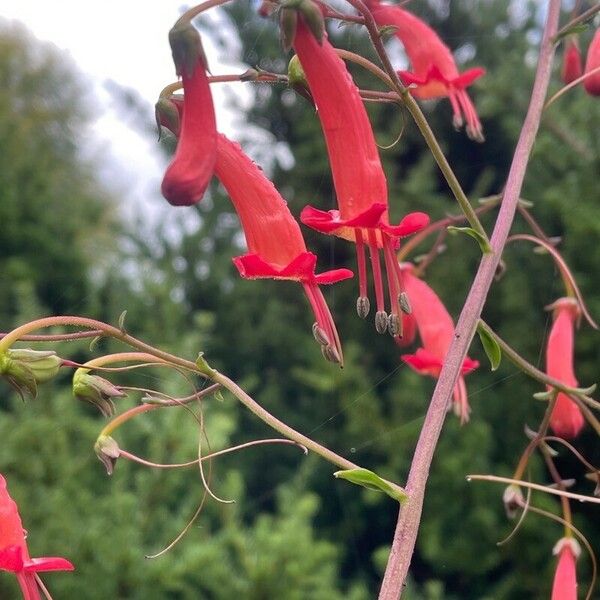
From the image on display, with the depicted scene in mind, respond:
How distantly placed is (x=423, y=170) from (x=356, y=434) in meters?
0.93

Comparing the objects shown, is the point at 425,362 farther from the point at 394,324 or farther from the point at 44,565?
the point at 44,565

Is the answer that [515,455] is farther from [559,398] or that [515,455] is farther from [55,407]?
[559,398]

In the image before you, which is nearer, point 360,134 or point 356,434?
point 360,134

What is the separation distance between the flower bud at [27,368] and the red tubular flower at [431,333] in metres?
0.35

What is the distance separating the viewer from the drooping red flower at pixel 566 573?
0.66 metres

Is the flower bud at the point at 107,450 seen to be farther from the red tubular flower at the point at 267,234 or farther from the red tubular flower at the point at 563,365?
the red tubular flower at the point at 563,365

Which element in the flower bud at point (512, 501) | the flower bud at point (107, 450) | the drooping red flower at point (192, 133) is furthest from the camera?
the flower bud at point (512, 501)

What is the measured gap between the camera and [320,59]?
0.52 m

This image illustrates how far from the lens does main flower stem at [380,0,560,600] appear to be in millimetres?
488

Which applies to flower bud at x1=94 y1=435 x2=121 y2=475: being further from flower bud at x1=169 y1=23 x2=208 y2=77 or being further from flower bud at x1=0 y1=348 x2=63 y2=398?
flower bud at x1=169 y1=23 x2=208 y2=77

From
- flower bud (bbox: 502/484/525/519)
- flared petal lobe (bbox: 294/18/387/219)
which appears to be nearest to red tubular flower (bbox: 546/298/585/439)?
flower bud (bbox: 502/484/525/519)

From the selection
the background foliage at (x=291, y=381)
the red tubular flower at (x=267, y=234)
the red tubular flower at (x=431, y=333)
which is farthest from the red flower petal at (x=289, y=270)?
the background foliage at (x=291, y=381)

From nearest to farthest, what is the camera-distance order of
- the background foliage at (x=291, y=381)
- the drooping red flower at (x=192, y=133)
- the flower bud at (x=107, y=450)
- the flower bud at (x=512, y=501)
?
the drooping red flower at (x=192, y=133), the flower bud at (x=107, y=450), the flower bud at (x=512, y=501), the background foliage at (x=291, y=381)

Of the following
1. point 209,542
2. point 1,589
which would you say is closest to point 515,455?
point 209,542
